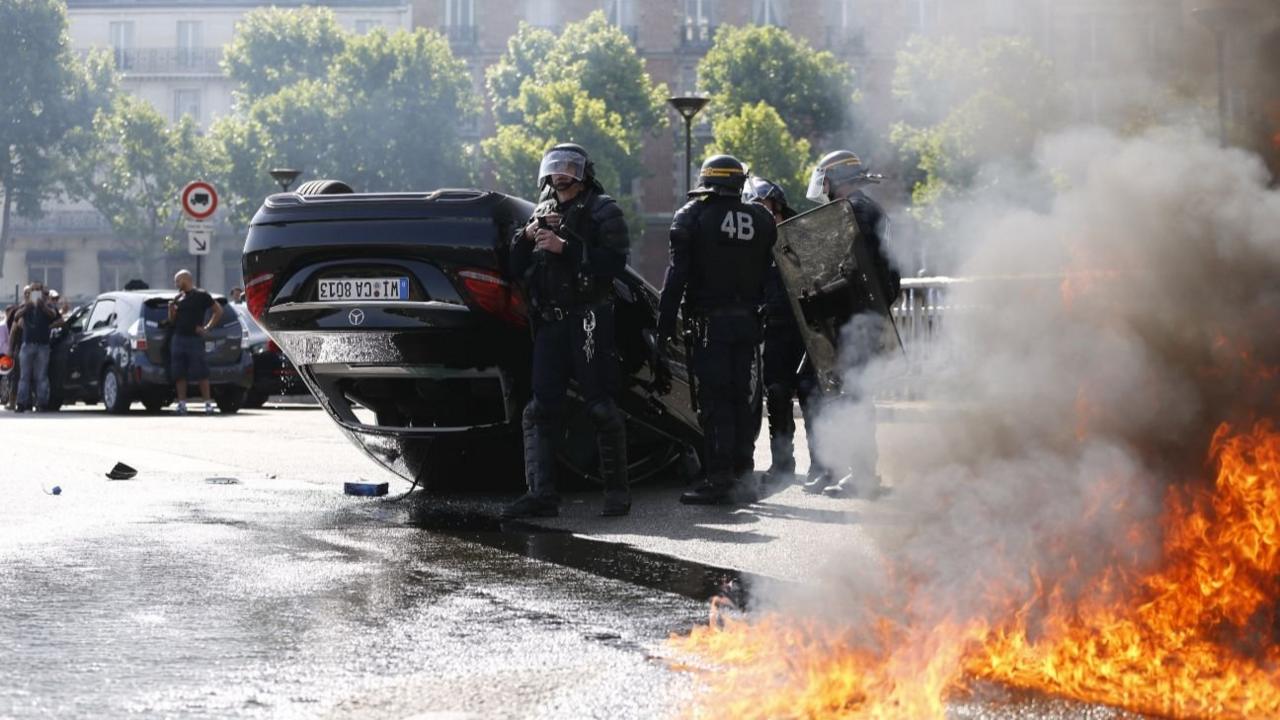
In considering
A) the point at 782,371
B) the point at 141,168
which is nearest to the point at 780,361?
the point at 782,371

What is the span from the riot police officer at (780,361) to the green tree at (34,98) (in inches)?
2537

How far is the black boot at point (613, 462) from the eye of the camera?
8.75 metres

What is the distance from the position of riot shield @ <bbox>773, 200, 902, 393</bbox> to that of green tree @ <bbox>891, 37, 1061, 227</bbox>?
3.71 m

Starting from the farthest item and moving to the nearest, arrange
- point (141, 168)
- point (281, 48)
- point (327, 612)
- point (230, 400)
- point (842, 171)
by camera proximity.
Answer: point (141, 168)
point (281, 48)
point (230, 400)
point (842, 171)
point (327, 612)

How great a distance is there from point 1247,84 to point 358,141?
61523mm

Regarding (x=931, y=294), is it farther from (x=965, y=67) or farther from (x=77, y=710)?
(x=77, y=710)

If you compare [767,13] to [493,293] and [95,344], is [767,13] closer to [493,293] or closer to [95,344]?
[95,344]

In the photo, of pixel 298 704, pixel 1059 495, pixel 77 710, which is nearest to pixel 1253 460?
pixel 1059 495

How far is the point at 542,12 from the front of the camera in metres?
74.1

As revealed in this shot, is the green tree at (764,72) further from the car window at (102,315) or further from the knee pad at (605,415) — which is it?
the knee pad at (605,415)

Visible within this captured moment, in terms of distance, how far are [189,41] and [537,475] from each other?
76.3 meters

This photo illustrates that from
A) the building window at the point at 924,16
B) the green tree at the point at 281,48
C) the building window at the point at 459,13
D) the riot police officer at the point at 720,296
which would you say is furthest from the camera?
the building window at the point at 459,13

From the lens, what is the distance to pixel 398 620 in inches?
220

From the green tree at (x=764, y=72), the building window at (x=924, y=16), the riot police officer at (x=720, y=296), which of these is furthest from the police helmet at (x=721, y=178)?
the green tree at (x=764, y=72)
